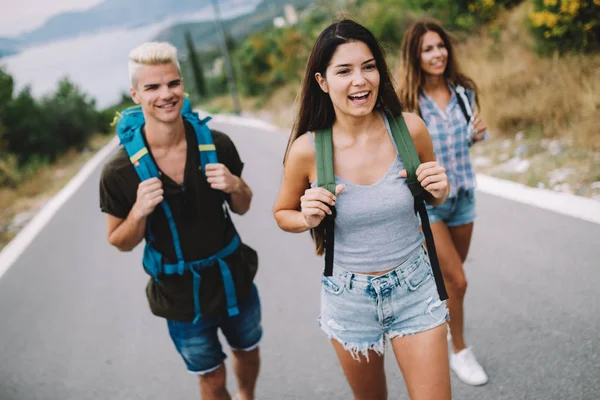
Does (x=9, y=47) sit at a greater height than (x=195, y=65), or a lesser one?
greater

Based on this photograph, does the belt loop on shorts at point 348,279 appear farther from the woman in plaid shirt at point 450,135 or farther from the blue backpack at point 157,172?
the woman in plaid shirt at point 450,135

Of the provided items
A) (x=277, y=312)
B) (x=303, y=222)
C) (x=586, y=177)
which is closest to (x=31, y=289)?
(x=277, y=312)

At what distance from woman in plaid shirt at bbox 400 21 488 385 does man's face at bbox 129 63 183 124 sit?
4.37ft

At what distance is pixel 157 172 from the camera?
211 cm

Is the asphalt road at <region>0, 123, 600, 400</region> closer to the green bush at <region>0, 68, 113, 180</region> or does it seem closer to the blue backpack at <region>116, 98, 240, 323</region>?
the blue backpack at <region>116, 98, 240, 323</region>

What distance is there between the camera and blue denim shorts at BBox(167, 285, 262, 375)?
7.61 feet

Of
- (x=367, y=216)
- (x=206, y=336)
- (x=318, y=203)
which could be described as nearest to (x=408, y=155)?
(x=367, y=216)

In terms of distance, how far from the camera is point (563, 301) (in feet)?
10.3

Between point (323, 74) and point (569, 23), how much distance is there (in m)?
7.28

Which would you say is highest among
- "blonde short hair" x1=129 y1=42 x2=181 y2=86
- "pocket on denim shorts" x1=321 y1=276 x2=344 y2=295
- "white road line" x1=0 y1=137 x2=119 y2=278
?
"blonde short hair" x1=129 y1=42 x2=181 y2=86

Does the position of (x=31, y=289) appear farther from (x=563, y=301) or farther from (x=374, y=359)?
(x=563, y=301)

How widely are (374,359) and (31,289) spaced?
16.7 ft

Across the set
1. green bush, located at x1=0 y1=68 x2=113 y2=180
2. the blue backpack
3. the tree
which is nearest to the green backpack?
the blue backpack

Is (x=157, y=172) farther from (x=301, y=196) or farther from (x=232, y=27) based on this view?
(x=232, y=27)
